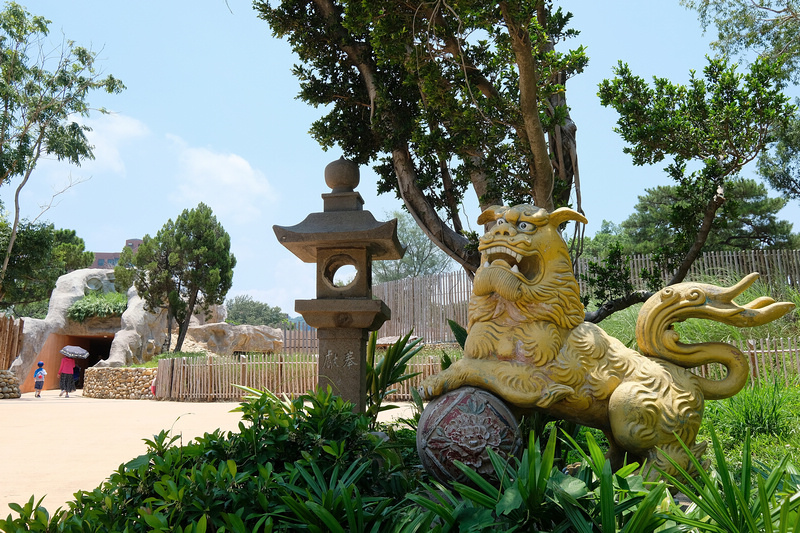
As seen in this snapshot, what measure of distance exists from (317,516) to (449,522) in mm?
436

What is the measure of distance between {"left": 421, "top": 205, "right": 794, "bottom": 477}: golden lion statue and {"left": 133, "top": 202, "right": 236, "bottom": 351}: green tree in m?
19.2

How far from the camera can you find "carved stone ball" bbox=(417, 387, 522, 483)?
2133mm

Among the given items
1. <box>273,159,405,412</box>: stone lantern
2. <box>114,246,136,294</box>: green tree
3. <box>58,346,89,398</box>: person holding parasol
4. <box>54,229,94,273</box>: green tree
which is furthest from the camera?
<box>54,229,94,273</box>: green tree

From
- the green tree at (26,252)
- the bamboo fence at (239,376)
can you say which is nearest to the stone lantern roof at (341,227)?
the bamboo fence at (239,376)

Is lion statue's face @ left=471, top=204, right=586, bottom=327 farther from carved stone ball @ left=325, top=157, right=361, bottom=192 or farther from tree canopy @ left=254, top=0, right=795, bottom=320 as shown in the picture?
carved stone ball @ left=325, top=157, right=361, bottom=192

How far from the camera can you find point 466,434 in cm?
215

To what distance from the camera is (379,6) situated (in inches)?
157

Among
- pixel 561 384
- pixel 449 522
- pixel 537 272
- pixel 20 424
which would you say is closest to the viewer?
pixel 449 522

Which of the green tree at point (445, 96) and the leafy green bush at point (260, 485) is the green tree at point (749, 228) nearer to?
the green tree at point (445, 96)

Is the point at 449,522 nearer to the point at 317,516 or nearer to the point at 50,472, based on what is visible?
the point at 317,516

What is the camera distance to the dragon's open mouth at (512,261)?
7.98ft

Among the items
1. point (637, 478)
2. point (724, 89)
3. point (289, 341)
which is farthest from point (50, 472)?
point (289, 341)

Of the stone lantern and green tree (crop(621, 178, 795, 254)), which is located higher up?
green tree (crop(621, 178, 795, 254))

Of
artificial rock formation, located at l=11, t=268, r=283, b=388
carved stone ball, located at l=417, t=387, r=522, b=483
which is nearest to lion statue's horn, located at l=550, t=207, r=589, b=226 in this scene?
carved stone ball, located at l=417, t=387, r=522, b=483
